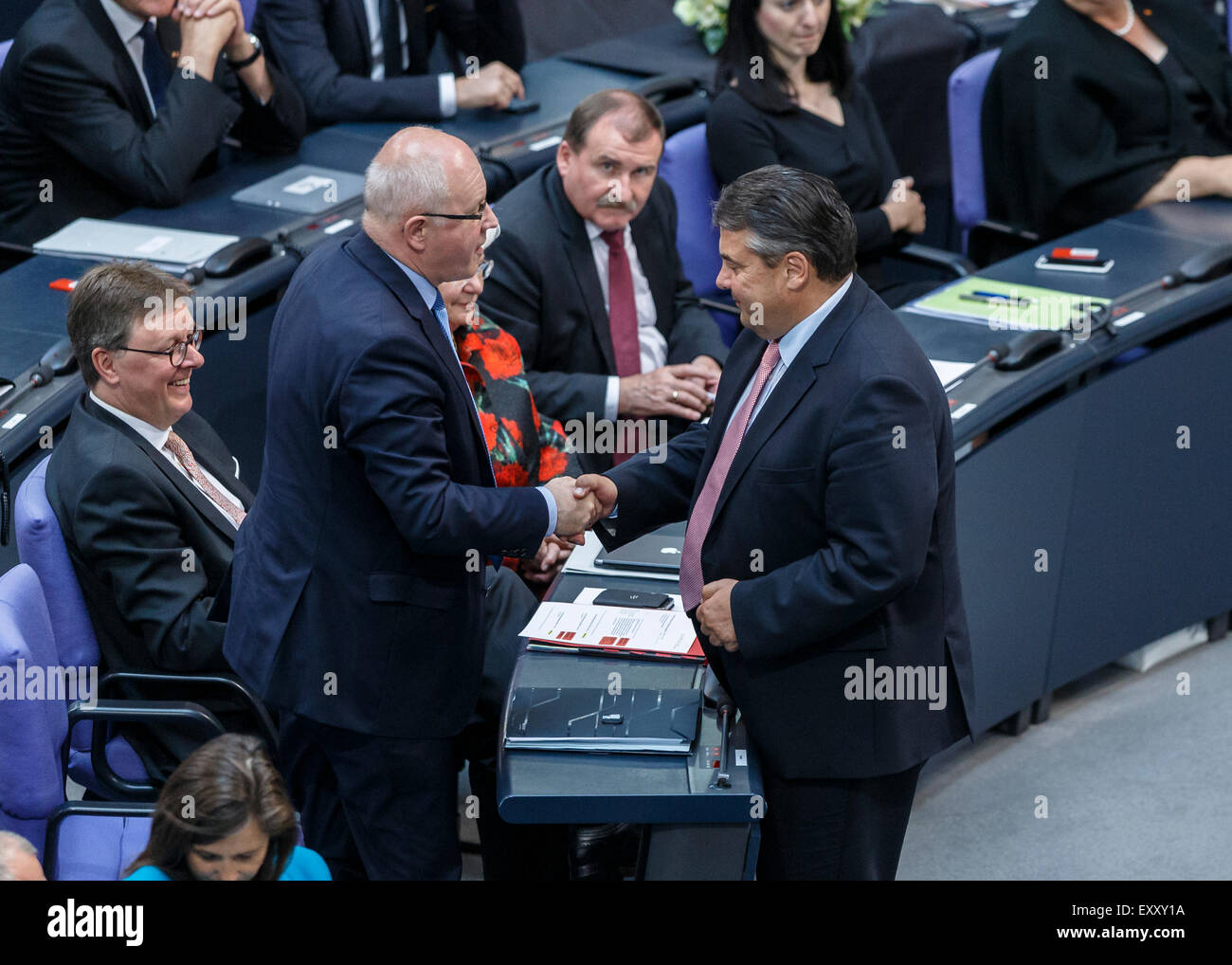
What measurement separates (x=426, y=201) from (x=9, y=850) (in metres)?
1.09

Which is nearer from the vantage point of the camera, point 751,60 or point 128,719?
point 128,719

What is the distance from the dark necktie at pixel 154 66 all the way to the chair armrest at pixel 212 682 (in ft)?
6.50

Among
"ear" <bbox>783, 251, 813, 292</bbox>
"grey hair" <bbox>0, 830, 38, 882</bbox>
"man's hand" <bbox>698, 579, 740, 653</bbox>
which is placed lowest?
"grey hair" <bbox>0, 830, 38, 882</bbox>

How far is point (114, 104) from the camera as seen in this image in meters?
4.08

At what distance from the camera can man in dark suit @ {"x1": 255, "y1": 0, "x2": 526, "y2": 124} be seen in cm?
466

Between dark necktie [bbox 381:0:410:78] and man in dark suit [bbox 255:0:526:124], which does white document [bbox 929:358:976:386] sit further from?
dark necktie [bbox 381:0:410:78]

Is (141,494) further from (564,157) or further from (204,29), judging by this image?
(204,29)

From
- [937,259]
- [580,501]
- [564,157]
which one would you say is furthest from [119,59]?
[937,259]

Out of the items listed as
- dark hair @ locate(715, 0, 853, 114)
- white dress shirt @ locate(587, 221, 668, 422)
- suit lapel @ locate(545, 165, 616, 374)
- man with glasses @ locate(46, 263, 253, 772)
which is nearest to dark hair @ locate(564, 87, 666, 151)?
suit lapel @ locate(545, 165, 616, 374)

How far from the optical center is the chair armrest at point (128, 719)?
2.66 m

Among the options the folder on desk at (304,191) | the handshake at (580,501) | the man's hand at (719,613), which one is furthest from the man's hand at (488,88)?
the man's hand at (719,613)

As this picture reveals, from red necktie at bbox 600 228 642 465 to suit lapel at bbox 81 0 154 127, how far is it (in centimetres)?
140
